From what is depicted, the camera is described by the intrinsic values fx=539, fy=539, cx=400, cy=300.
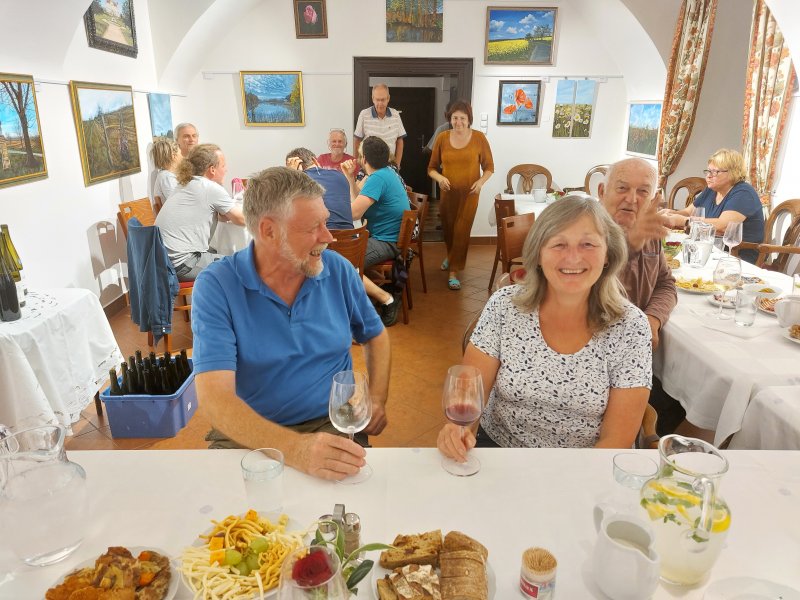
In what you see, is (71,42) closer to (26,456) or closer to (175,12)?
(175,12)

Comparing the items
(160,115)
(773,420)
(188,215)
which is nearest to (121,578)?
(773,420)

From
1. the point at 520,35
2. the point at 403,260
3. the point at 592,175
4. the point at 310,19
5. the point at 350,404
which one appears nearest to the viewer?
the point at 350,404

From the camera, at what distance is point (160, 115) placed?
231 inches

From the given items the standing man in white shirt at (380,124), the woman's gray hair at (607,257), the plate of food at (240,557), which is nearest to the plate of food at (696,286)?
the woman's gray hair at (607,257)

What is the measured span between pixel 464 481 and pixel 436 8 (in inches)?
265

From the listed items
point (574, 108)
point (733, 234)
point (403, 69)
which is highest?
point (403, 69)

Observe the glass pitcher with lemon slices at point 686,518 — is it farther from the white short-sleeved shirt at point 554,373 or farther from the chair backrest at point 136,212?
the chair backrest at point 136,212

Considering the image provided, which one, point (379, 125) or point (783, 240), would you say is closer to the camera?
point (783, 240)

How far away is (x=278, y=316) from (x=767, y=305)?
2070 mm

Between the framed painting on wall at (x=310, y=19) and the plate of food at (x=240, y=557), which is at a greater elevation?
the framed painting on wall at (x=310, y=19)

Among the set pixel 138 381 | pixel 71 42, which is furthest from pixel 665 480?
pixel 71 42

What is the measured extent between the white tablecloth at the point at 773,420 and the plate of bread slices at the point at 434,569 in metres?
1.10

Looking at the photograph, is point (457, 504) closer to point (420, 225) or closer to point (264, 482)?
point (264, 482)

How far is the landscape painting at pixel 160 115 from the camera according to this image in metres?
5.65
